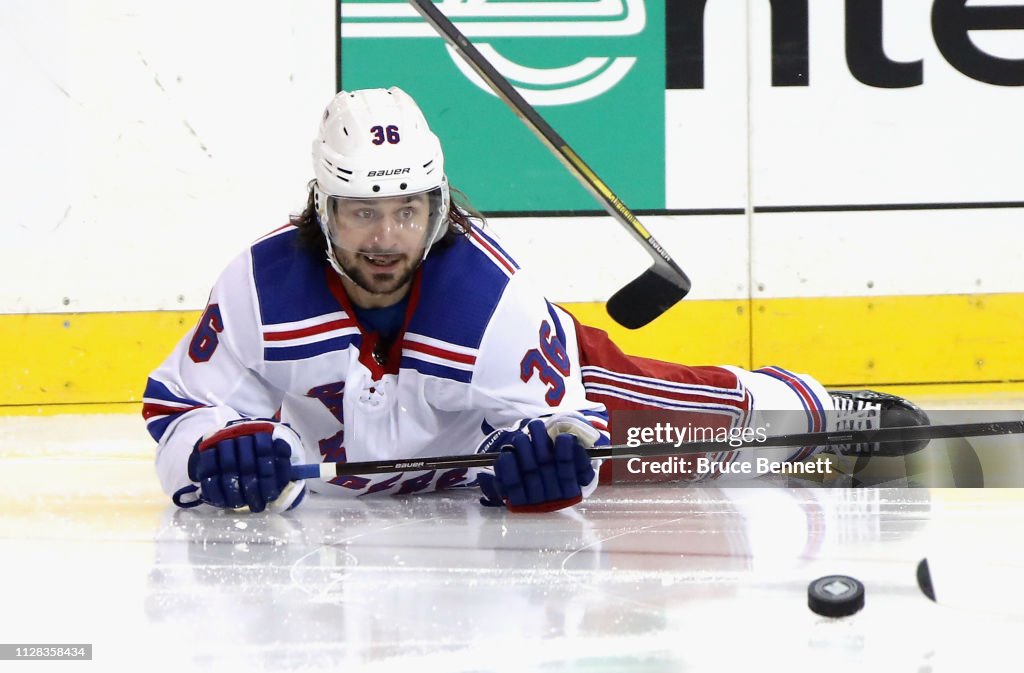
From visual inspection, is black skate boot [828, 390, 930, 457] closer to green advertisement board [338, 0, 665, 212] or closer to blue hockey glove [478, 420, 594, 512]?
blue hockey glove [478, 420, 594, 512]

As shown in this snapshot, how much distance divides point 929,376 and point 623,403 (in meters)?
1.55

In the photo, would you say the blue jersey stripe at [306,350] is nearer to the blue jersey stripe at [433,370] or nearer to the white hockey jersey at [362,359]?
the white hockey jersey at [362,359]

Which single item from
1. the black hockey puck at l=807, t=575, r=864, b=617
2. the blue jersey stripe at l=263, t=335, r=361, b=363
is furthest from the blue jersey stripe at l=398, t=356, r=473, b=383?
the black hockey puck at l=807, t=575, r=864, b=617

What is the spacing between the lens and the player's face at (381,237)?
2.42 m

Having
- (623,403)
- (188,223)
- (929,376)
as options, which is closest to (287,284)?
(623,403)

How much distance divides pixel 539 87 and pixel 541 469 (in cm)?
178

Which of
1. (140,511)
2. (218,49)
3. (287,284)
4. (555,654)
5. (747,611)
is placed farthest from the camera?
(218,49)

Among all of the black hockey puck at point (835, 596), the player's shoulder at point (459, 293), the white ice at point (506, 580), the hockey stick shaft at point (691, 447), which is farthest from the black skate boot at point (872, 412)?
the black hockey puck at point (835, 596)

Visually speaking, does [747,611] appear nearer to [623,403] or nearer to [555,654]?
[555,654]

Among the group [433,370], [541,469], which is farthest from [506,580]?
[433,370]

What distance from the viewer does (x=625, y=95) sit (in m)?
4.00

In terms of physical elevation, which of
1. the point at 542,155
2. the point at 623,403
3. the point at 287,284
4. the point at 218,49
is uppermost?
the point at 218,49

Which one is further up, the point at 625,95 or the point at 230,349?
the point at 625,95

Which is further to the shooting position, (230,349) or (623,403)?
(623,403)
